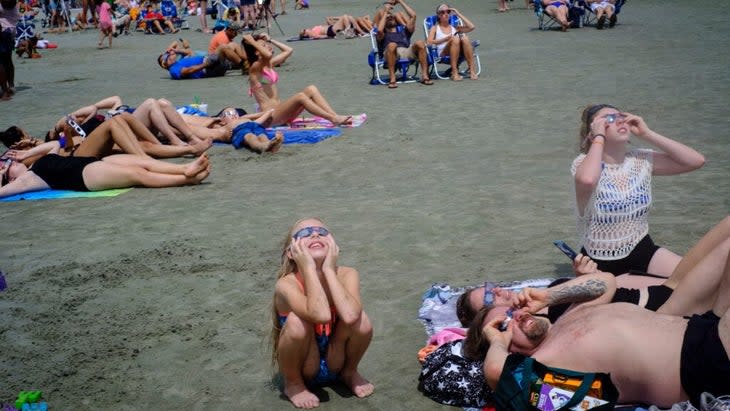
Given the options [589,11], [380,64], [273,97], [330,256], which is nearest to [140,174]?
[273,97]

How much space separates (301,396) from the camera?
13.4 feet

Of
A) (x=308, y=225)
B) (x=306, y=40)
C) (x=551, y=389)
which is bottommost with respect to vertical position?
(x=306, y=40)

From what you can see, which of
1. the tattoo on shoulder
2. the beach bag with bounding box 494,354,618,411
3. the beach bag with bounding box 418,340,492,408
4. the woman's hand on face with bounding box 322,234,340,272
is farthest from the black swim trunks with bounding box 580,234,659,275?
the woman's hand on face with bounding box 322,234,340,272

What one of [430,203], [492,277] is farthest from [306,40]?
[492,277]

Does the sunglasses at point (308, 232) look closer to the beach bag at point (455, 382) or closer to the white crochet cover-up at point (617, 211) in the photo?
the beach bag at point (455, 382)

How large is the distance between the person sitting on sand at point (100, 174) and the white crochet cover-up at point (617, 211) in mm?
4571

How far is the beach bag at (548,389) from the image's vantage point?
3402mm

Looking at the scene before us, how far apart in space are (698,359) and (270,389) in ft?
7.10

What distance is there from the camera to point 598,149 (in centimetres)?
485

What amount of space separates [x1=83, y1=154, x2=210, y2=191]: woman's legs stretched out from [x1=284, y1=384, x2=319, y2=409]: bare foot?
14.9ft

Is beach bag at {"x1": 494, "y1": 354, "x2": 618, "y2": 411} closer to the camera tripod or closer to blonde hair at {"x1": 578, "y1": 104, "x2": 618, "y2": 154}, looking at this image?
blonde hair at {"x1": 578, "y1": 104, "x2": 618, "y2": 154}

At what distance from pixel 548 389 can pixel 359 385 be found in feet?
3.56

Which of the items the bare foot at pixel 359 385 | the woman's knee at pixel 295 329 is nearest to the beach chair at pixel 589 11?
the bare foot at pixel 359 385

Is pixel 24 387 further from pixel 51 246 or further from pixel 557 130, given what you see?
pixel 557 130
